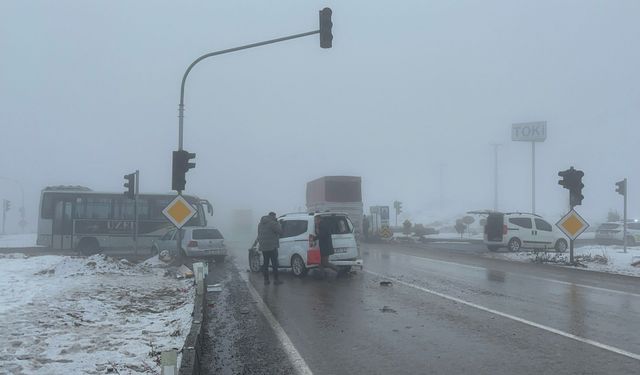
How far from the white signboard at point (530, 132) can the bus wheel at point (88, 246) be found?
139 ft

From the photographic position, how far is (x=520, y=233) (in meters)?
25.2

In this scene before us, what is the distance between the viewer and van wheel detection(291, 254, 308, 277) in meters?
15.2

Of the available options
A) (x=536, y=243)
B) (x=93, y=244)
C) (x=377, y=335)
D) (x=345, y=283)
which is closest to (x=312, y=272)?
(x=345, y=283)

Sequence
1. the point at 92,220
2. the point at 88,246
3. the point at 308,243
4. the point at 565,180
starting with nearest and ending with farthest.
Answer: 1. the point at 308,243
2. the point at 565,180
3. the point at 88,246
4. the point at 92,220

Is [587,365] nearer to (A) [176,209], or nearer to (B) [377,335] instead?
(B) [377,335]

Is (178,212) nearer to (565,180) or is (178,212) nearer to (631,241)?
(565,180)

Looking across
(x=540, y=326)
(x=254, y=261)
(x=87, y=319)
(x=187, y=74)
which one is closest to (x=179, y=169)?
(x=187, y=74)

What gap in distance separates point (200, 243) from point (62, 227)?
9.03 metres

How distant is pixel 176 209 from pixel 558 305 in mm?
9767

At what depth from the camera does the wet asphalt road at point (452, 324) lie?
20.8 ft

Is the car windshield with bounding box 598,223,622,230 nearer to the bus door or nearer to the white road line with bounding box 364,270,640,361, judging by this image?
the white road line with bounding box 364,270,640,361

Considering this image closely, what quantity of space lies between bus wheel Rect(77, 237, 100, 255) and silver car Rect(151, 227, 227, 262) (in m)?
6.51

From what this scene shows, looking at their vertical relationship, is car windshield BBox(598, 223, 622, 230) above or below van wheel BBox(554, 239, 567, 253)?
above

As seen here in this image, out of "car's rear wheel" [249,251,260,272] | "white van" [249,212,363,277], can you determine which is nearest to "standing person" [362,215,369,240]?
"car's rear wheel" [249,251,260,272]
